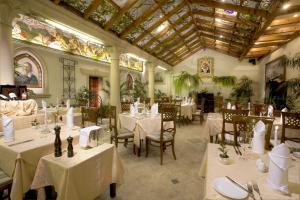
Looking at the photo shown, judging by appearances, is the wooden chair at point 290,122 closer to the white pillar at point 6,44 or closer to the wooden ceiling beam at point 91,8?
the wooden ceiling beam at point 91,8

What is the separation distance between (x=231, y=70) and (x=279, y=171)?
11659 millimetres

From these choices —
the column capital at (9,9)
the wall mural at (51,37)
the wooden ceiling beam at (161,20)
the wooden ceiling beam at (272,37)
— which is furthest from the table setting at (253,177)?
the wooden ceiling beam at (161,20)

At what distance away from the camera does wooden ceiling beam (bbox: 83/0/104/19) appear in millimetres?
4236

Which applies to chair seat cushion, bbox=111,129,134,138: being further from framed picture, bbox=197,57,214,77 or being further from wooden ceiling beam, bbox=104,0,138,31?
framed picture, bbox=197,57,214,77

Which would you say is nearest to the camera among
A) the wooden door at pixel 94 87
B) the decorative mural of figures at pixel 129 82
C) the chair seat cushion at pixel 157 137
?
the chair seat cushion at pixel 157 137

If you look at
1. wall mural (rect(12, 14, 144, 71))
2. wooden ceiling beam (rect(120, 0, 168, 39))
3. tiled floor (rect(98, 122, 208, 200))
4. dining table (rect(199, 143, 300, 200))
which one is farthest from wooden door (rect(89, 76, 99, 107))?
dining table (rect(199, 143, 300, 200))

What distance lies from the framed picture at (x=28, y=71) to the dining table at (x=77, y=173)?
476 centimetres

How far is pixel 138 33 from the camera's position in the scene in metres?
7.26

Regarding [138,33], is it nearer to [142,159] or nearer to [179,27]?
[179,27]

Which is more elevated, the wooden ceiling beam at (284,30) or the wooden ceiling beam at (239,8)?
the wooden ceiling beam at (239,8)

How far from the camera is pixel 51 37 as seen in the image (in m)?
6.14

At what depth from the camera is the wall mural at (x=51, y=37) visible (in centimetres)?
521

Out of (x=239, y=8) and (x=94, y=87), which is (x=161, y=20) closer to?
(x=239, y=8)

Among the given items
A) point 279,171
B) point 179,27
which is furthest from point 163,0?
point 279,171
